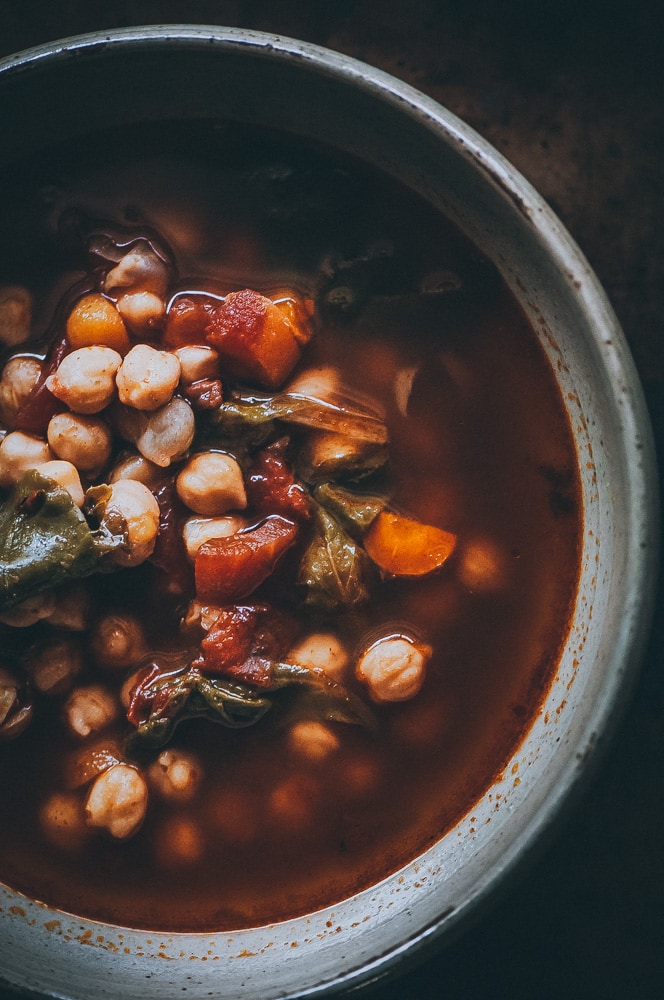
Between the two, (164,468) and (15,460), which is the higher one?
(164,468)

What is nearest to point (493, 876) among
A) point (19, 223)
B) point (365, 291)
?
point (365, 291)

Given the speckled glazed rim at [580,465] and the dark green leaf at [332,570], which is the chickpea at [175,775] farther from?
the dark green leaf at [332,570]

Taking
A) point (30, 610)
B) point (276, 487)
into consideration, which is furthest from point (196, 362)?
point (30, 610)

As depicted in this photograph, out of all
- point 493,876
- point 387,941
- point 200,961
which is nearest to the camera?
point 493,876

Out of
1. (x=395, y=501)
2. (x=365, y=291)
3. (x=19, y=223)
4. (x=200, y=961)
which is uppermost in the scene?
(x=365, y=291)

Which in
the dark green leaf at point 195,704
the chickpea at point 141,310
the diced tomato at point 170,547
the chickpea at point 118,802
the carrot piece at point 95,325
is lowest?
the chickpea at point 118,802

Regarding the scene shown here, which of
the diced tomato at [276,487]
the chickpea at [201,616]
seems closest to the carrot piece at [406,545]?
the diced tomato at [276,487]

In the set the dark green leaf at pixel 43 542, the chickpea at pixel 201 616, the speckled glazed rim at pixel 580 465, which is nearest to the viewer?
the speckled glazed rim at pixel 580 465

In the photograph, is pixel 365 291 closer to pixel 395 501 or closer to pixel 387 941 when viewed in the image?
pixel 395 501
